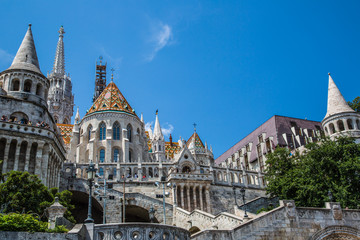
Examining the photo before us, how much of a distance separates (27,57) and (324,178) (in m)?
29.4

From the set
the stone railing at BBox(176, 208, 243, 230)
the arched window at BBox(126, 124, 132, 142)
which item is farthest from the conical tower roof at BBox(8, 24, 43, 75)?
the stone railing at BBox(176, 208, 243, 230)

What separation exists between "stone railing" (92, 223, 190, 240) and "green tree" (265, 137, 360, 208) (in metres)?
16.2

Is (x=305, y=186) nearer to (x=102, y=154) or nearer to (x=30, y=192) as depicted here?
(x=30, y=192)

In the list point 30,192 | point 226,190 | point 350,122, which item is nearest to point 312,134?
point 350,122

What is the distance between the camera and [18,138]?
3041 cm

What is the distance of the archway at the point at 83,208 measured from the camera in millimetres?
34125

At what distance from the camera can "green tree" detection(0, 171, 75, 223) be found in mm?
22442

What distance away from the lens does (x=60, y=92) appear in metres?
90.6

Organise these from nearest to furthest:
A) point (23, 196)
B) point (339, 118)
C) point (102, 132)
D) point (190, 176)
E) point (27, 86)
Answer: point (23, 196)
point (27, 86)
point (190, 176)
point (339, 118)
point (102, 132)

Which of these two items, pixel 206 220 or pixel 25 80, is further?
pixel 25 80

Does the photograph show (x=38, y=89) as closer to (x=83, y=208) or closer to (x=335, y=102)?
(x=83, y=208)

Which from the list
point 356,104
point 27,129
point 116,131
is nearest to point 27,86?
point 27,129

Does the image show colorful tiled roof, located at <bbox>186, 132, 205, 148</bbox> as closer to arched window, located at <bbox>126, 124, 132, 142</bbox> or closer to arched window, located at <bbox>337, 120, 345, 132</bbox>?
arched window, located at <bbox>126, 124, 132, 142</bbox>

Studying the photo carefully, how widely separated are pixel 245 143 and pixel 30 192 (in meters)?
49.8
